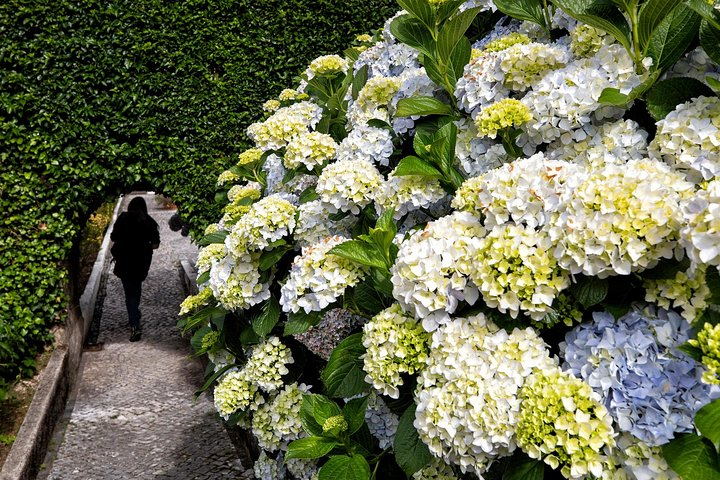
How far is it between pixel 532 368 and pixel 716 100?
2.31 feet

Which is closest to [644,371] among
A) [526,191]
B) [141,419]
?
[526,191]

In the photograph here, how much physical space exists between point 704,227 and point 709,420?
0.99ft

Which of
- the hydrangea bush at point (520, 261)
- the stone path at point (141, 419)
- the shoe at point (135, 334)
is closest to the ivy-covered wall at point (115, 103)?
the stone path at point (141, 419)

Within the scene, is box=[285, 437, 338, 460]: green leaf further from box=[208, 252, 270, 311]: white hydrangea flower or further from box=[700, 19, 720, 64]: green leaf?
box=[700, 19, 720, 64]: green leaf

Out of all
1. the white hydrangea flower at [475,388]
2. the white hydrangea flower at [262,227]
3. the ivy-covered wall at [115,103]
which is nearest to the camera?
the white hydrangea flower at [475,388]

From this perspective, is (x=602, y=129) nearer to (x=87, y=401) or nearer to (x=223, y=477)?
(x=223, y=477)

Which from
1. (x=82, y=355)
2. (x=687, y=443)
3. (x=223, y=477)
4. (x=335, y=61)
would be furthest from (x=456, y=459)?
(x=82, y=355)

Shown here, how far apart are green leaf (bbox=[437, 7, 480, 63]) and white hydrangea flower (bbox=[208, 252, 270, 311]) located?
94 cm

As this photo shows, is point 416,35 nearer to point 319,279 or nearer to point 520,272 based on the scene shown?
point 319,279

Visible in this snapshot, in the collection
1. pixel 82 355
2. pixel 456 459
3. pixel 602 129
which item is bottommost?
pixel 82 355

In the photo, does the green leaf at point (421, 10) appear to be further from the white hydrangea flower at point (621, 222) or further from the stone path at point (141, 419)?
the stone path at point (141, 419)

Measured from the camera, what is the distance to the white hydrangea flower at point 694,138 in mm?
1174

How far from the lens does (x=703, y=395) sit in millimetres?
976

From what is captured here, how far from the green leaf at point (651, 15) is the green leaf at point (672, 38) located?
0.02 m
